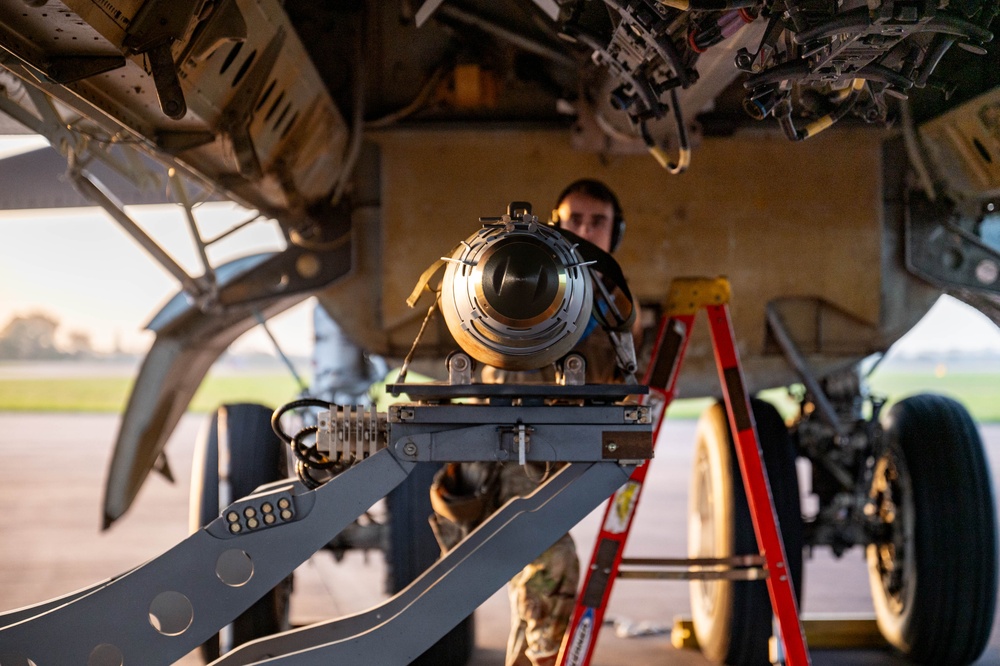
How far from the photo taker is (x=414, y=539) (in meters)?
3.74

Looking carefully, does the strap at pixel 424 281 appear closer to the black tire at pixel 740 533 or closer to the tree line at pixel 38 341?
the black tire at pixel 740 533

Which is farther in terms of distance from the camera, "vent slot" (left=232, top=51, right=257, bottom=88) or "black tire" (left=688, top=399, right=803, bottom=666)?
"black tire" (left=688, top=399, right=803, bottom=666)

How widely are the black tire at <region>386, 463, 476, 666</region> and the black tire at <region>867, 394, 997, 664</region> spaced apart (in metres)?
1.83

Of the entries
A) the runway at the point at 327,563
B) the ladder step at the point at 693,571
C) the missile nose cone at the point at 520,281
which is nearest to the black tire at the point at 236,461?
the runway at the point at 327,563

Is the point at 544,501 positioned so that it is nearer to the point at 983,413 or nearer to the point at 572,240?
the point at 572,240

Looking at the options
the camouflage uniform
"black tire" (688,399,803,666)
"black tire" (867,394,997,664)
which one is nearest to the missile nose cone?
the camouflage uniform

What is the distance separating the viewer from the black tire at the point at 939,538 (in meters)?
3.82

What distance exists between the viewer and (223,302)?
388 cm

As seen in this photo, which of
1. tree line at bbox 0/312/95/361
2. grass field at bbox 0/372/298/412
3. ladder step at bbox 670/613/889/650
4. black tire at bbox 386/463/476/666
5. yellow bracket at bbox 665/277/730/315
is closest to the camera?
yellow bracket at bbox 665/277/730/315

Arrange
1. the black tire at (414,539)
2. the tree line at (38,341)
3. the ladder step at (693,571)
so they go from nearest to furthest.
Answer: the ladder step at (693,571), the black tire at (414,539), the tree line at (38,341)

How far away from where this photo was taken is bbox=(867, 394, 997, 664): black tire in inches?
150

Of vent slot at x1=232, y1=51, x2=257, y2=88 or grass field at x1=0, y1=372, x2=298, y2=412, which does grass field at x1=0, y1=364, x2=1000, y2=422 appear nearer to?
grass field at x1=0, y1=372, x2=298, y2=412

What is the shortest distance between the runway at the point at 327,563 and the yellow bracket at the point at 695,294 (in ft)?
5.28

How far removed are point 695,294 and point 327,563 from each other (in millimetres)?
4427
